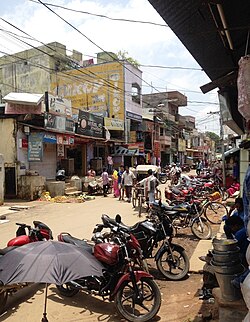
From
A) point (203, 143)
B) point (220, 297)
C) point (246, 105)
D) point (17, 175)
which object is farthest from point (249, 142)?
point (203, 143)

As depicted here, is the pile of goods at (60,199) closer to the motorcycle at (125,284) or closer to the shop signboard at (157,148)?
the motorcycle at (125,284)

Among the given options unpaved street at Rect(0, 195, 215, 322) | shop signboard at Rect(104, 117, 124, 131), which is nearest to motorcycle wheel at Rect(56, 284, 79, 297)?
unpaved street at Rect(0, 195, 215, 322)

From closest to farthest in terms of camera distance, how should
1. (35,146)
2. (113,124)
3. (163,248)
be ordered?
(163,248)
(35,146)
(113,124)

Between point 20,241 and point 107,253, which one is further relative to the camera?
point 20,241

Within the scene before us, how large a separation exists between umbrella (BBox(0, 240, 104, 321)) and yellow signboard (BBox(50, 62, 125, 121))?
26668 millimetres

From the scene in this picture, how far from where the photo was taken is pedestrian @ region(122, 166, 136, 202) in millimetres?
15133

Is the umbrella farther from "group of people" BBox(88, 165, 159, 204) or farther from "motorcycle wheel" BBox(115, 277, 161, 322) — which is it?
"group of people" BBox(88, 165, 159, 204)

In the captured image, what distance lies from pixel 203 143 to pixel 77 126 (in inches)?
2220

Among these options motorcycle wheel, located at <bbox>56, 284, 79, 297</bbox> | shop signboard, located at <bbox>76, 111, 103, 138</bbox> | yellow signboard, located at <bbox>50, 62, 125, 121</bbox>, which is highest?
yellow signboard, located at <bbox>50, 62, 125, 121</bbox>

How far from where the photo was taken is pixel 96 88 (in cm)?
3156

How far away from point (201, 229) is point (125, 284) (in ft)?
14.8

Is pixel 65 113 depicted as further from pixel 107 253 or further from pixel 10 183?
pixel 107 253

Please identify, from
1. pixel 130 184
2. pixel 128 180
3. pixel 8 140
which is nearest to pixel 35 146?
pixel 8 140

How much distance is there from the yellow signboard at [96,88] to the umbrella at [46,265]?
2667cm
